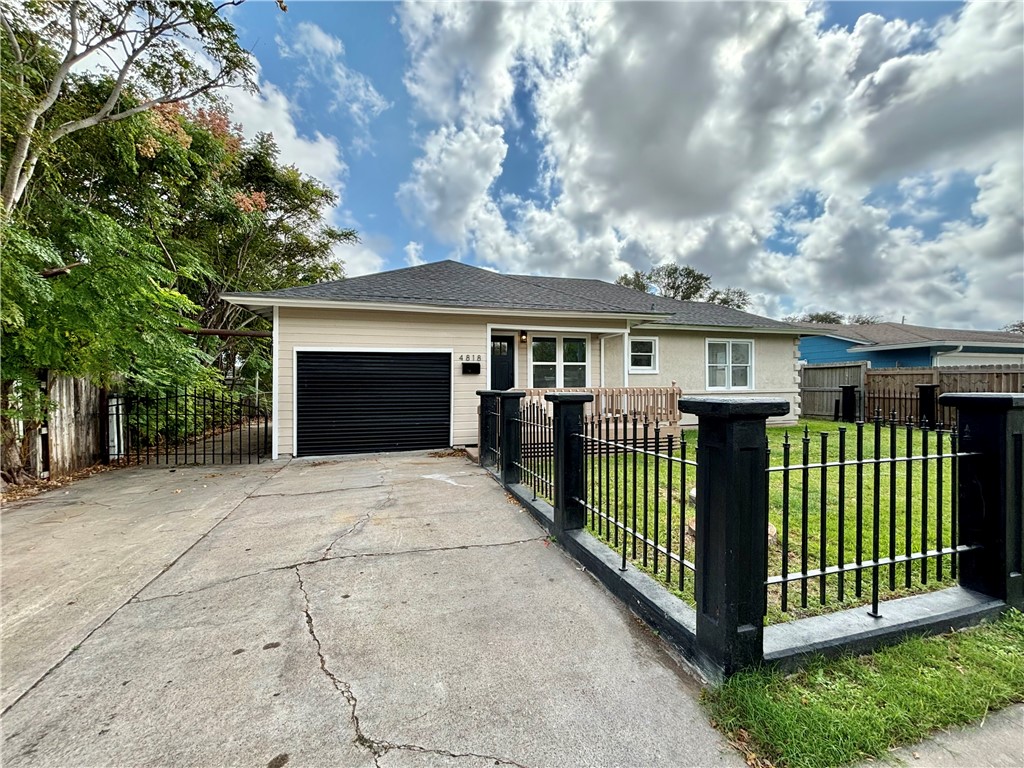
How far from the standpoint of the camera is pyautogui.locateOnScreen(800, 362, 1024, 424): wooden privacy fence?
32.7 ft

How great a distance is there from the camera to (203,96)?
850cm

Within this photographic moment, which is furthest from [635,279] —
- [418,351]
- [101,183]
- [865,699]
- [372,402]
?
[865,699]

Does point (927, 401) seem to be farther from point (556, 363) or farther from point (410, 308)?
point (410, 308)

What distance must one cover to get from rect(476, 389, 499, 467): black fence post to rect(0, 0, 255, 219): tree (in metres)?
5.95

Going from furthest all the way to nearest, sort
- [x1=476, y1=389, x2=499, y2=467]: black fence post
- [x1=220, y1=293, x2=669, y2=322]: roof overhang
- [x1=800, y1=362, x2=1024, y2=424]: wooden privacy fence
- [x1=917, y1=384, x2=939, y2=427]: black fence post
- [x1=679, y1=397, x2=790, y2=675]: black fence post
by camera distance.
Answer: [x1=800, y1=362, x2=1024, y2=424]: wooden privacy fence, [x1=917, y1=384, x2=939, y2=427]: black fence post, [x1=220, y1=293, x2=669, y2=322]: roof overhang, [x1=476, y1=389, x2=499, y2=467]: black fence post, [x1=679, y1=397, x2=790, y2=675]: black fence post

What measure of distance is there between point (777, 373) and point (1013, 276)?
37.9 ft

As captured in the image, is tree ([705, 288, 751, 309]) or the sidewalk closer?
the sidewalk

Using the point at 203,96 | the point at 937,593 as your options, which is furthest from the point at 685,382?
the point at 203,96

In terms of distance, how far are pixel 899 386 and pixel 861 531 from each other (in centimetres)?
1398

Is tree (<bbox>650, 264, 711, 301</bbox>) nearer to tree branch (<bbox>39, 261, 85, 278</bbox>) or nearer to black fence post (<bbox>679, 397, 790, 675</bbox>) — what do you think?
tree branch (<bbox>39, 261, 85, 278</bbox>)

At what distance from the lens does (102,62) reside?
7.01 metres

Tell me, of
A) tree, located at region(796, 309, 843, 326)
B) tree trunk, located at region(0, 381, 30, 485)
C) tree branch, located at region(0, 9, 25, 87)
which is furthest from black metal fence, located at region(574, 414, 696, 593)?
tree, located at region(796, 309, 843, 326)

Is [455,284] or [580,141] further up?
[580,141]

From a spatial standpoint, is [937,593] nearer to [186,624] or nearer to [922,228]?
[186,624]
